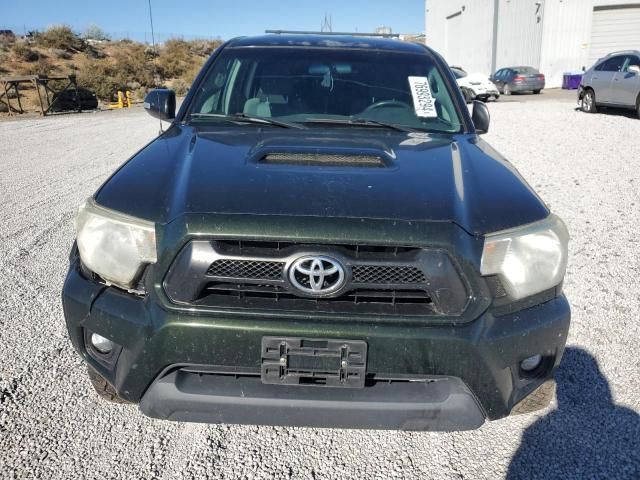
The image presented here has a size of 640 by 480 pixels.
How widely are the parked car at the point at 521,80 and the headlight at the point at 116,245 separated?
1112 inches

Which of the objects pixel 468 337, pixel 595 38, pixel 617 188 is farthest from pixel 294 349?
pixel 595 38

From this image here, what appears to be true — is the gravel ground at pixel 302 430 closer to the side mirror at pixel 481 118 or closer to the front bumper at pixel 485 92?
the side mirror at pixel 481 118

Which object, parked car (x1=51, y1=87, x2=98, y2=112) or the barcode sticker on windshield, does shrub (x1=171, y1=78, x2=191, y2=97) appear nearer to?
parked car (x1=51, y1=87, x2=98, y2=112)

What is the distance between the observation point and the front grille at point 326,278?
184 cm

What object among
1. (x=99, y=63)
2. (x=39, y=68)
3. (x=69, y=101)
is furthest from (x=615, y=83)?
(x=39, y=68)

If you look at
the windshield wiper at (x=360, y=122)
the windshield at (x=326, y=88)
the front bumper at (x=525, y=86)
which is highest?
the windshield at (x=326, y=88)

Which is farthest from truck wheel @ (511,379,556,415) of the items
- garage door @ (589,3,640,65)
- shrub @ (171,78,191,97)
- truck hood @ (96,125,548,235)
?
garage door @ (589,3,640,65)

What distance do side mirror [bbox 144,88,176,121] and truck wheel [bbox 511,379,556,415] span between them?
8.26ft

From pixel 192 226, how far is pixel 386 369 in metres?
0.82

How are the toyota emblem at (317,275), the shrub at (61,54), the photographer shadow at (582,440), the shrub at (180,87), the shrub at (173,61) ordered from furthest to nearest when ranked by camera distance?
the shrub at (173,61), the shrub at (61,54), the shrub at (180,87), the photographer shadow at (582,440), the toyota emblem at (317,275)

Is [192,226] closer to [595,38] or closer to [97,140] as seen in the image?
[97,140]

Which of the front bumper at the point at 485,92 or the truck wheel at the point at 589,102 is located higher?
the truck wheel at the point at 589,102

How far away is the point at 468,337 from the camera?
1.82 metres

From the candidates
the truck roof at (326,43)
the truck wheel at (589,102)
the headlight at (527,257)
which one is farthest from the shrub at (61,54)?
the headlight at (527,257)
